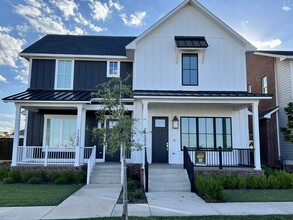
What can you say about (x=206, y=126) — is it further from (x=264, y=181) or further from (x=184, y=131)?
(x=264, y=181)

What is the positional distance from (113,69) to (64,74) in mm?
2846

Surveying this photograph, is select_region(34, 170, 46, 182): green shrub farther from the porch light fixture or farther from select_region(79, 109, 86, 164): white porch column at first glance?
the porch light fixture

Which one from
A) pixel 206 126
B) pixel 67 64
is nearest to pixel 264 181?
pixel 206 126

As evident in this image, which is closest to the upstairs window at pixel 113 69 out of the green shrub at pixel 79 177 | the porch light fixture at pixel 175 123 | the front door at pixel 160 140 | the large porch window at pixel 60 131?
the large porch window at pixel 60 131

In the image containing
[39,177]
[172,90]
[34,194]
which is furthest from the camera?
[172,90]

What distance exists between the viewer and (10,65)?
1875 cm

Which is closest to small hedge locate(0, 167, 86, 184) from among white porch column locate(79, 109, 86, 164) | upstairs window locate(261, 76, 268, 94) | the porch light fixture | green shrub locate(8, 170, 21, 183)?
green shrub locate(8, 170, 21, 183)

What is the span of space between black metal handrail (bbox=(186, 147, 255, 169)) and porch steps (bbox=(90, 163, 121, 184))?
3.51 m

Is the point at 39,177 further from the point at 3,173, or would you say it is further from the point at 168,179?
the point at 168,179

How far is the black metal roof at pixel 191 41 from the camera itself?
1257cm

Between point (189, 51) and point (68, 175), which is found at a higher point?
point (189, 51)

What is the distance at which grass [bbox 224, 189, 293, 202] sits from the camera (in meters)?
7.89

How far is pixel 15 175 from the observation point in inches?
420

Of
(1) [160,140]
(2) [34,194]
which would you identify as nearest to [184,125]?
(1) [160,140]
